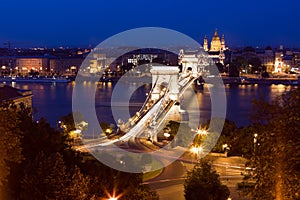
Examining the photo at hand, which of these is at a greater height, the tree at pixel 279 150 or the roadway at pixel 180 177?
the tree at pixel 279 150

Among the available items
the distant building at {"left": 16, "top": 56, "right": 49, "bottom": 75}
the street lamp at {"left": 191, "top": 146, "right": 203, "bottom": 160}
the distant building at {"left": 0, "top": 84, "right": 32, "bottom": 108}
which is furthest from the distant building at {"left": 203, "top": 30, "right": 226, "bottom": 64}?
the street lamp at {"left": 191, "top": 146, "right": 203, "bottom": 160}

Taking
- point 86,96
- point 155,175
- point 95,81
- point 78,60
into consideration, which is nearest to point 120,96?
point 86,96

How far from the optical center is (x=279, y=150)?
163 cm

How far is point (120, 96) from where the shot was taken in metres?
12.5

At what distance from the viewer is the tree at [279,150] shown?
5.30 feet

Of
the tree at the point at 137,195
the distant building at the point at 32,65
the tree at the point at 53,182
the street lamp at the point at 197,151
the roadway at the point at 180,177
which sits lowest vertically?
the roadway at the point at 180,177

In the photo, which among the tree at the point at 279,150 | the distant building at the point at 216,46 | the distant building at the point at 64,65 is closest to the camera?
the tree at the point at 279,150

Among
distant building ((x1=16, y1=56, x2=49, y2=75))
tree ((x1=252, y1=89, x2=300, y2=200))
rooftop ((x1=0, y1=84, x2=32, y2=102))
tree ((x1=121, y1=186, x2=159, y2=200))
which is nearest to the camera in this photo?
tree ((x1=252, y1=89, x2=300, y2=200))

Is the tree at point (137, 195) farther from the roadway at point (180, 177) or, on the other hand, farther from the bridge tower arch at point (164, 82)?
the bridge tower arch at point (164, 82)

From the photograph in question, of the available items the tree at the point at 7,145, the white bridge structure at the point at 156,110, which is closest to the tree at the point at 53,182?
the tree at the point at 7,145

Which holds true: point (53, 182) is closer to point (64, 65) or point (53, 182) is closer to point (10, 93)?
point (10, 93)

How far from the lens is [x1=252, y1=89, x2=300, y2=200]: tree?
1615 millimetres

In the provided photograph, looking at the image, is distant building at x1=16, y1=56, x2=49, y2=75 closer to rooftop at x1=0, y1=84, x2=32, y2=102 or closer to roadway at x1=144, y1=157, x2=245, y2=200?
rooftop at x1=0, y1=84, x2=32, y2=102

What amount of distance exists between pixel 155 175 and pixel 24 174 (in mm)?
1543
